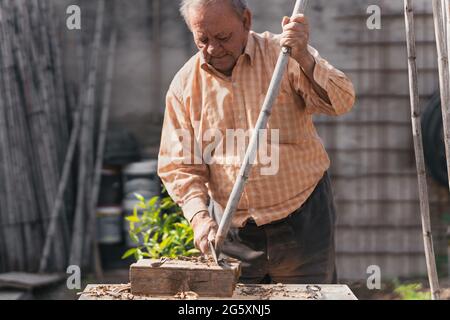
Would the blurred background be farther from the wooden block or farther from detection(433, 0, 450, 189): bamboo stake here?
the wooden block

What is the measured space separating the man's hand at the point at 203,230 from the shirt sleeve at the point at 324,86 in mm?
597

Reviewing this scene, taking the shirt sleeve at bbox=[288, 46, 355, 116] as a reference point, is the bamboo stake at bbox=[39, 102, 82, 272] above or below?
below

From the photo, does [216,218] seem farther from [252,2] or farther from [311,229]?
[252,2]

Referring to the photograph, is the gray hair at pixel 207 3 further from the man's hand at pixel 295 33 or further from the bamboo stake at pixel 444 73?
the bamboo stake at pixel 444 73

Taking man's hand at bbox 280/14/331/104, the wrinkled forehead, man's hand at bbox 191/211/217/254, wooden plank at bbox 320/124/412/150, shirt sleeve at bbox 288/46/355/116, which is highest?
the wrinkled forehead

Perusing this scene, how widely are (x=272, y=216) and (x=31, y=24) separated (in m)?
3.24

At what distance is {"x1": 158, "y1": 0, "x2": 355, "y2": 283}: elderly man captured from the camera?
3.00 metres

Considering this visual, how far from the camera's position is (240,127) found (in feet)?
10.1

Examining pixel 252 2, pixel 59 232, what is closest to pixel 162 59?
pixel 252 2

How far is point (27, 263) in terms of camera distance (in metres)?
5.75

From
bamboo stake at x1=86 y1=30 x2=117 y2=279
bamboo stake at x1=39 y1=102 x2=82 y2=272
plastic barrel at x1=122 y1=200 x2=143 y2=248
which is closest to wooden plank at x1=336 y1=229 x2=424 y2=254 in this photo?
plastic barrel at x1=122 y1=200 x2=143 y2=248

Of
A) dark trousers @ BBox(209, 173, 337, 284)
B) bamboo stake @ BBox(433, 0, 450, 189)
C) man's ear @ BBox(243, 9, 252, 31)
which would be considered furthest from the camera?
dark trousers @ BBox(209, 173, 337, 284)

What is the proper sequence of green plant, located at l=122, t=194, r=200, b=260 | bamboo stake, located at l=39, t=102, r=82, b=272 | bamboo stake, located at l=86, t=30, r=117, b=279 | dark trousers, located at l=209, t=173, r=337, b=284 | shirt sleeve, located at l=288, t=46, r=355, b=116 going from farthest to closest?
bamboo stake, located at l=86, t=30, r=117, b=279 < bamboo stake, located at l=39, t=102, r=82, b=272 < green plant, located at l=122, t=194, r=200, b=260 < dark trousers, located at l=209, t=173, r=337, b=284 < shirt sleeve, located at l=288, t=46, r=355, b=116

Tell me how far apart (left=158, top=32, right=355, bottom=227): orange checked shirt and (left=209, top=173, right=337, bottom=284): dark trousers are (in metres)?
0.06
